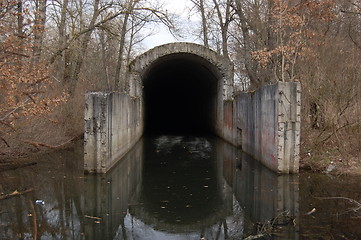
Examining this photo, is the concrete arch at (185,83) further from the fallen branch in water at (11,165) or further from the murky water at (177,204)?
the murky water at (177,204)

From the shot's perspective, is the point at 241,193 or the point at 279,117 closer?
the point at 241,193

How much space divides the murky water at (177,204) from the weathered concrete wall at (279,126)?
37 centimetres

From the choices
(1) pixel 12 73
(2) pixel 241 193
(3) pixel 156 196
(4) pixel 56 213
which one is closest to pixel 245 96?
(2) pixel 241 193

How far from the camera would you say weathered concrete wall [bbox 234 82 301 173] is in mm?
8430

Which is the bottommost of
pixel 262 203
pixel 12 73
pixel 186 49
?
pixel 262 203

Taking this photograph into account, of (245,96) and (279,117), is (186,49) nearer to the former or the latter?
(245,96)

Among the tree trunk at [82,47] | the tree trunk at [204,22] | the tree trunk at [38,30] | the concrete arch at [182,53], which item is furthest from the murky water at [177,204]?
the tree trunk at [204,22]

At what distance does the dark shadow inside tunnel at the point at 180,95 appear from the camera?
61.6 ft

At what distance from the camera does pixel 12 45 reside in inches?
312

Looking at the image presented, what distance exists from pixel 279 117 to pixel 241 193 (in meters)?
2.31

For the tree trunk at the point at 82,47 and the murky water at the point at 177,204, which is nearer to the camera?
the murky water at the point at 177,204

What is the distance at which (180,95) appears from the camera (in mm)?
32531

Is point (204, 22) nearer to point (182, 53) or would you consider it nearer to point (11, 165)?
point (182, 53)

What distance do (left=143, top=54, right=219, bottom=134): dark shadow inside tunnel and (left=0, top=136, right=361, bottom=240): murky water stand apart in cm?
906
